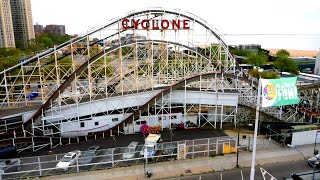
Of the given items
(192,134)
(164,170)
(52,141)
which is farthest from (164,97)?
(52,141)

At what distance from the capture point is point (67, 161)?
2447cm

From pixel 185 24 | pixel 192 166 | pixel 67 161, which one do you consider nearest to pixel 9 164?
pixel 67 161

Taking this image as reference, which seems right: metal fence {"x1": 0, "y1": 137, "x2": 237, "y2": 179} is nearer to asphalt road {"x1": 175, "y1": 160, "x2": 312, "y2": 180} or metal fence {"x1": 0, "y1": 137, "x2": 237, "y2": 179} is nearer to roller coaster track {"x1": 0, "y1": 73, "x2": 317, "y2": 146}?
asphalt road {"x1": 175, "y1": 160, "x2": 312, "y2": 180}

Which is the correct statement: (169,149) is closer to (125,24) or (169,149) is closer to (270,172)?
(270,172)

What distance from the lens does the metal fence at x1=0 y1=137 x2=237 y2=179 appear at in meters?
23.6

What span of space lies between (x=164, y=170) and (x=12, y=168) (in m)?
14.3

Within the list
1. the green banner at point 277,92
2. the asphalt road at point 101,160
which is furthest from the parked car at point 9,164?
the green banner at point 277,92

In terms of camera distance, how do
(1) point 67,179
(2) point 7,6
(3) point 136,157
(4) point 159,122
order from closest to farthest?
(1) point 67,179 < (3) point 136,157 < (4) point 159,122 < (2) point 7,6

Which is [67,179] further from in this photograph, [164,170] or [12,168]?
[164,170]

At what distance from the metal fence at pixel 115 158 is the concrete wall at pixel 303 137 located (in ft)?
24.1

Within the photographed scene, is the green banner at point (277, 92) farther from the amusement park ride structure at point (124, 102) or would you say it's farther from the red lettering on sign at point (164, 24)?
the red lettering on sign at point (164, 24)

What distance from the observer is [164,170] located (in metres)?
24.1

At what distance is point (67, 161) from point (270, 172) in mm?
19129

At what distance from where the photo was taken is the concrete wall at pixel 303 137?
2909 centimetres
